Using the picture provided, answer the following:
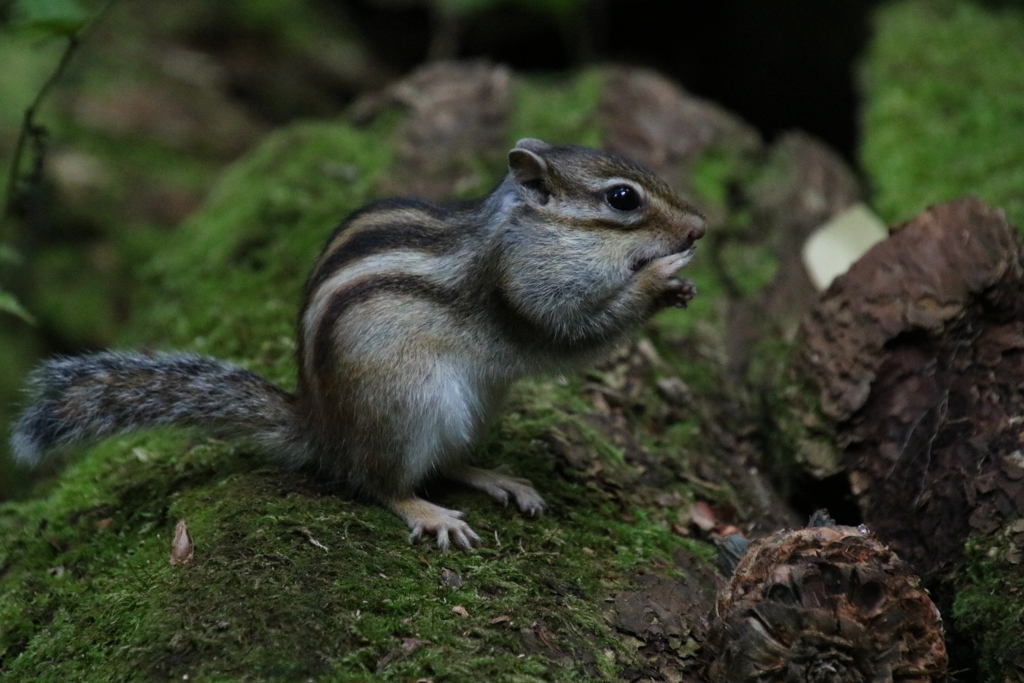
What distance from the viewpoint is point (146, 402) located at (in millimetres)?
3590

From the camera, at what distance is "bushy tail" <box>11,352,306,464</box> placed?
3539 mm

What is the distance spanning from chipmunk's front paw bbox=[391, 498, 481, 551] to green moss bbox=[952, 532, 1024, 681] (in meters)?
1.57

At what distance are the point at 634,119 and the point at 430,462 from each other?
357cm

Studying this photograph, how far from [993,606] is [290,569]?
2.14 meters

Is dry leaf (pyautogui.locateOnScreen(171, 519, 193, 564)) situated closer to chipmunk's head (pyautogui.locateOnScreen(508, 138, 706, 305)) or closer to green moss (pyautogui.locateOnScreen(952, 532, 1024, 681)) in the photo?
chipmunk's head (pyautogui.locateOnScreen(508, 138, 706, 305))

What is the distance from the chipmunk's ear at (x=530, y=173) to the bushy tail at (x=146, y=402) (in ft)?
3.86

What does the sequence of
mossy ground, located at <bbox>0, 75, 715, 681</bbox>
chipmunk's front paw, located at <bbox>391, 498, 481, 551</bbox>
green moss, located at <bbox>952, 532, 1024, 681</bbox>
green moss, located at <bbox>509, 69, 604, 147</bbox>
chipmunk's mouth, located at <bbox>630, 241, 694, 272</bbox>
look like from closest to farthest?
A: mossy ground, located at <bbox>0, 75, 715, 681</bbox>
green moss, located at <bbox>952, 532, 1024, 681</bbox>
chipmunk's front paw, located at <bbox>391, 498, 481, 551</bbox>
chipmunk's mouth, located at <bbox>630, 241, 694, 272</bbox>
green moss, located at <bbox>509, 69, 604, 147</bbox>

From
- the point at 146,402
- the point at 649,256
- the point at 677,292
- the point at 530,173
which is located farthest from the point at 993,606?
the point at 146,402

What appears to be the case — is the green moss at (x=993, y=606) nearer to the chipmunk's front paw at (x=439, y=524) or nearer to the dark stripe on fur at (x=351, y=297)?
the chipmunk's front paw at (x=439, y=524)

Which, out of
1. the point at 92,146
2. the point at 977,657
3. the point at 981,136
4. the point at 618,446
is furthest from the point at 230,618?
the point at 92,146

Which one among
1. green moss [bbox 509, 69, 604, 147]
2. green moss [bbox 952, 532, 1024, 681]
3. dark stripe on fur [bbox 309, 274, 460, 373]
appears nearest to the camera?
green moss [bbox 952, 532, 1024, 681]

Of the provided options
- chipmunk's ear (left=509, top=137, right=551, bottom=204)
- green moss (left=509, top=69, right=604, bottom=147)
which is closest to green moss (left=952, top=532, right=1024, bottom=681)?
chipmunk's ear (left=509, top=137, right=551, bottom=204)

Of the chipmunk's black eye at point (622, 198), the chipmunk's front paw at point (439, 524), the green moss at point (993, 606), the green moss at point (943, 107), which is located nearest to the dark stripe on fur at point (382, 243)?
the chipmunk's black eye at point (622, 198)

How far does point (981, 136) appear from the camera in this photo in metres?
6.06
